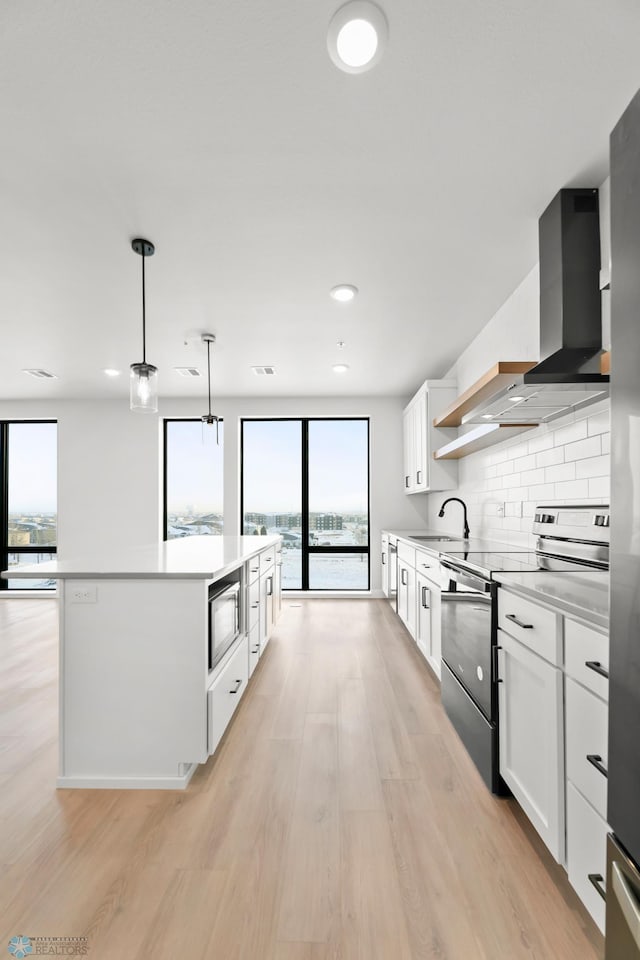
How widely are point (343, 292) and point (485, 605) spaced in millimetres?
2110

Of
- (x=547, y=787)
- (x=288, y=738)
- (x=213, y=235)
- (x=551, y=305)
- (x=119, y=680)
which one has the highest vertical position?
(x=213, y=235)

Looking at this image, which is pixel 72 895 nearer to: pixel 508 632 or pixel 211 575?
pixel 211 575

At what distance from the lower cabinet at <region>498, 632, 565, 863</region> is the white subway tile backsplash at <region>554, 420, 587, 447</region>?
115cm

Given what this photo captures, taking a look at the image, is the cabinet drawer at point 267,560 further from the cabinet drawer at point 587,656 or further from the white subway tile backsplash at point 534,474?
the cabinet drawer at point 587,656

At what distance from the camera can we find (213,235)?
235cm

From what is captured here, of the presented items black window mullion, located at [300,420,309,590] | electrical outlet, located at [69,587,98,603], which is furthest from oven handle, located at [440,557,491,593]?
black window mullion, located at [300,420,309,590]

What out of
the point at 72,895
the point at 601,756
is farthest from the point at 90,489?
the point at 601,756

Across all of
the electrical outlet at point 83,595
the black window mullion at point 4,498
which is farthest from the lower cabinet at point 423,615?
the black window mullion at point 4,498

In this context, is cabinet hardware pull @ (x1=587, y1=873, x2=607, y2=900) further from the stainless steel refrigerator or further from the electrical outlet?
the electrical outlet

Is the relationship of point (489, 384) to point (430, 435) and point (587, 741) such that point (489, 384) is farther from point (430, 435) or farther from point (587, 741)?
point (430, 435)

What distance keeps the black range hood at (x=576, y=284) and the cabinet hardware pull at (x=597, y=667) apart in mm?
1202

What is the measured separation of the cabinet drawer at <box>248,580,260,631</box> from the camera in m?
2.95

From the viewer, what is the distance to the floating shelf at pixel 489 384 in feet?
7.23

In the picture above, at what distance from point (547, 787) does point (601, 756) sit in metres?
0.36
